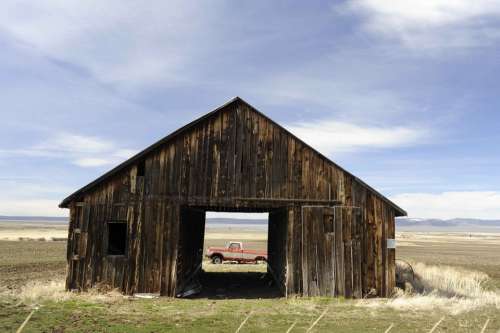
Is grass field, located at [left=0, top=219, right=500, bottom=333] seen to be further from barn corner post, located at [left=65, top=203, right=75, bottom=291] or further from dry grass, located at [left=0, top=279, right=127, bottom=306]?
barn corner post, located at [left=65, top=203, right=75, bottom=291]

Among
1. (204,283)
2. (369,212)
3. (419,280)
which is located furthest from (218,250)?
(369,212)

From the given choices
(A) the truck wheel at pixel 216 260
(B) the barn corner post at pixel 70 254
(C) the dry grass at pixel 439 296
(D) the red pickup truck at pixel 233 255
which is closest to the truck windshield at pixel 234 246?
(D) the red pickup truck at pixel 233 255

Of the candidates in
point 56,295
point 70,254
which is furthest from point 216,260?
point 56,295

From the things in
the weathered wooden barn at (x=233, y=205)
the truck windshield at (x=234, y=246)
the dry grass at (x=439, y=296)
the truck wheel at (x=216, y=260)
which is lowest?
the truck wheel at (x=216, y=260)

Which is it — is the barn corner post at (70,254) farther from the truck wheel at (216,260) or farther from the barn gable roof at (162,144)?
the truck wheel at (216,260)

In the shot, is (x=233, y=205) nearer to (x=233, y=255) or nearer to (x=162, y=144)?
(x=162, y=144)

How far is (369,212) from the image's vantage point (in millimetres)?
17578

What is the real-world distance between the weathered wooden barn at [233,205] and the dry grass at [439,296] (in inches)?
55.2

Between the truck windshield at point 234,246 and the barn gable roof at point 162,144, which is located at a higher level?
the barn gable roof at point 162,144

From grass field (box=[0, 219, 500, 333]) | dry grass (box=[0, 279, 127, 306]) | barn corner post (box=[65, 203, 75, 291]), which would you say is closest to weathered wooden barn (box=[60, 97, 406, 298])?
barn corner post (box=[65, 203, 75, 291])

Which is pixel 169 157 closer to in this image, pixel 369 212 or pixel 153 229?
pixel 153 229

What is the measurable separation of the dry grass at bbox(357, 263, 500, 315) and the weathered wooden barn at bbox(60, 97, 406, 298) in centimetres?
140

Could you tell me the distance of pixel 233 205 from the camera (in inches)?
681

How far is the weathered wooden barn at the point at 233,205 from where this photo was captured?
16641 millimetres
